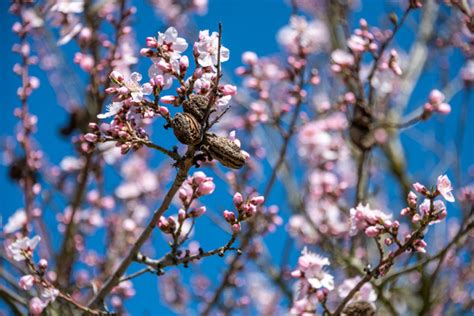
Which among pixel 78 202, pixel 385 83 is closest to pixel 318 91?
pixel 385 83

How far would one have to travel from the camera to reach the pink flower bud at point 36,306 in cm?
279

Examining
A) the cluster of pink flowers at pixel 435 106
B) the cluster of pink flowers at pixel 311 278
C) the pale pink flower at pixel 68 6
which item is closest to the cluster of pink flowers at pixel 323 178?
the cluster of pink flowers at pixel 435 106

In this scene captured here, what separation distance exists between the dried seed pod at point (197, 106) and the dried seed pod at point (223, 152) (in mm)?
90

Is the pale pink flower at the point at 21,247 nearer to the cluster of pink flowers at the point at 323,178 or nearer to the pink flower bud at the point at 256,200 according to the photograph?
the pink flower bud at the point at 256,200

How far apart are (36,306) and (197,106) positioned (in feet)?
4.03

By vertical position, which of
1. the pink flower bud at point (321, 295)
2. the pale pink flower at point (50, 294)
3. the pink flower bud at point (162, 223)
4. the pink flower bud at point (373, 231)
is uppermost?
the pink flower bud at point (373, 231)

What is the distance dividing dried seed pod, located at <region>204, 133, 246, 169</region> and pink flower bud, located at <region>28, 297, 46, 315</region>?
1.14m

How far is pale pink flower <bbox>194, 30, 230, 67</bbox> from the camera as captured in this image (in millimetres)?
2490

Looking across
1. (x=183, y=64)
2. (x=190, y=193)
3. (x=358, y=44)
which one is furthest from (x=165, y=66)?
(x=358, y=44)

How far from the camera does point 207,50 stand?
253cm

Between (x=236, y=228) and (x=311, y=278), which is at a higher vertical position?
(x=311, y=278)

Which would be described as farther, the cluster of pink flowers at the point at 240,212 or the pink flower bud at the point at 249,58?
the pink flower bud at the point at 249,58

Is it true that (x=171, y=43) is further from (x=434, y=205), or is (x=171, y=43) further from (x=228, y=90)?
(x=434, y=205)

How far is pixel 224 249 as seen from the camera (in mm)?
2516
